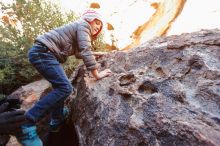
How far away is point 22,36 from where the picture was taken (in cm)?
678

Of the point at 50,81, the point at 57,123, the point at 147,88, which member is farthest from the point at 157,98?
the point at 57,123

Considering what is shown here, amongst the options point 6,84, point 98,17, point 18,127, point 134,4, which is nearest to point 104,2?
point 134,4

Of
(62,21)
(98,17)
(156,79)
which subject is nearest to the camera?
(156,79)

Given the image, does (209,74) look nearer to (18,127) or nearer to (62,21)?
(18,127)

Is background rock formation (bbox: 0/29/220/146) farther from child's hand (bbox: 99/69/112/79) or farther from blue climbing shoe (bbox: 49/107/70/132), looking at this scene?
blue climbing shoe (bbox: 49/107/70/132)

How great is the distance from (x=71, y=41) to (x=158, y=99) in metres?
1.66

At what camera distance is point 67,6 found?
810 cm

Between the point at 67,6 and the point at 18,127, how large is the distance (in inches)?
198

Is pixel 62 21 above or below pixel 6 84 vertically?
above

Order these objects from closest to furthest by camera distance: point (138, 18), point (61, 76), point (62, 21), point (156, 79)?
point (156, 79) → point (61, 76) → point (62, 21) → point (138, 18)

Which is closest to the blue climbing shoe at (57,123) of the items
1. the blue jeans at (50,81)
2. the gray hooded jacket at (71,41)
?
the blue jeans at (50,81)

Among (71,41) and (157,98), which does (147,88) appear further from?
(71,41)

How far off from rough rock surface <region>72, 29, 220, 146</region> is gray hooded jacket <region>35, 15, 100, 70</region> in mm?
416

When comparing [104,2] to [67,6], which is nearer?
[67,6]
